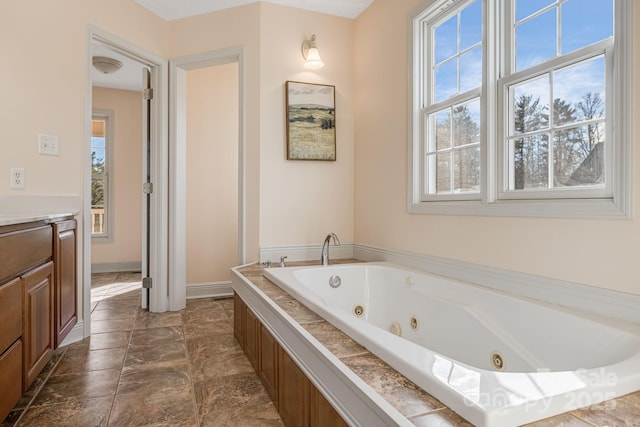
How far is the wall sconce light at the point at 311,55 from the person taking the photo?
2.90 m

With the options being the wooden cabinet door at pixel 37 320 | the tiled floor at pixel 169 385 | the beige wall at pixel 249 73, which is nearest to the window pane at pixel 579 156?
the tiled floor at pixel 169 385

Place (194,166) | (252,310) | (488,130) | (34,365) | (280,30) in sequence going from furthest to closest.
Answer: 1. (194,166)
2. (280,30)
3. (252,310)
4. (488,130)
5. (34,365)

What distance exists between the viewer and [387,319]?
221cm

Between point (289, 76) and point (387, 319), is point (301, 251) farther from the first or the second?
point (289, 76)

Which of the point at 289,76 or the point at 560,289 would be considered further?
the point at 289,76

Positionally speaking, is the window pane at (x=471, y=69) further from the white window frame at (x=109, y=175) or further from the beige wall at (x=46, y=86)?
the white window frame at (x=109, y=175)

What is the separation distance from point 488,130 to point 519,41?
0.42m

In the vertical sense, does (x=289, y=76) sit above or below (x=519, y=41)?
above

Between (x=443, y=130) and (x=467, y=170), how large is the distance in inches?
13.0

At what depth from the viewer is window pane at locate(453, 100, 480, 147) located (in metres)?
2.00

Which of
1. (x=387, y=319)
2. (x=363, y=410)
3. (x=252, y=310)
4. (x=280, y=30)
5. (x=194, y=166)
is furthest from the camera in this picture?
(x=194, y=166)

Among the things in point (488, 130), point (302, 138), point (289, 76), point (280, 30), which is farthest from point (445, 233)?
point (280, 30)

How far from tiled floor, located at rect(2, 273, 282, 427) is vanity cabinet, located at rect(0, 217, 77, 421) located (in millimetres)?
188

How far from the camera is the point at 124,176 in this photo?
17.1ft
